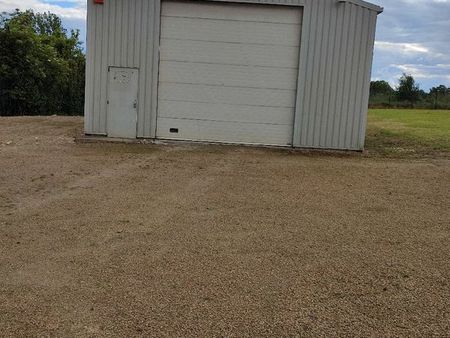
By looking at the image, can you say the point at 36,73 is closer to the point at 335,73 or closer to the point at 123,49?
the point at 123,49

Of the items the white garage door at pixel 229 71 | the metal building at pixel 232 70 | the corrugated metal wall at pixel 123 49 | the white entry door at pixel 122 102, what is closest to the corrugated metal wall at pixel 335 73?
the metal building at pixel 232 70

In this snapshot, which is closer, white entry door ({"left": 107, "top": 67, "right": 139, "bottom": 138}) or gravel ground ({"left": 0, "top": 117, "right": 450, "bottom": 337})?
gravel ground ({"left": 0, "top": 117, "right": 450, "bottom": 337})

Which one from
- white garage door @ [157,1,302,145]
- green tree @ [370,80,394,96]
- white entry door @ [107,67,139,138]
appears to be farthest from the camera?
green tree @ [370,80,394,96]

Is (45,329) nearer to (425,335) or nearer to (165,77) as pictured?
(425,335)

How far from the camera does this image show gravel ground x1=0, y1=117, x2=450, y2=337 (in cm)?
407

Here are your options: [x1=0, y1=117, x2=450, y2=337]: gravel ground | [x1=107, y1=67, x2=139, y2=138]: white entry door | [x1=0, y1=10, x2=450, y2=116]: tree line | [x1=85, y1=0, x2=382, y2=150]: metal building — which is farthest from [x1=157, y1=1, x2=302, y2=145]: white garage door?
[x1=0, y1=10, x2=450, y2=116]: tree line

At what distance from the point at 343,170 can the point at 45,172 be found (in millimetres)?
5971

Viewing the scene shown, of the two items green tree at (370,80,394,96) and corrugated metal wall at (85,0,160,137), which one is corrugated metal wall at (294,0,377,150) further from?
green tree at (370,80,394,96)

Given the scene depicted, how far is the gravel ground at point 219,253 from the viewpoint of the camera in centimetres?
407

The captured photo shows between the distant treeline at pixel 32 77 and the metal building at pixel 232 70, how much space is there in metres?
10.5

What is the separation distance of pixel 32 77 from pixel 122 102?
37.1 feet

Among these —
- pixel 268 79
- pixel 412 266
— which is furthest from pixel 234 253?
pixel 268 79

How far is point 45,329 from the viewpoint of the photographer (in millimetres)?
3834

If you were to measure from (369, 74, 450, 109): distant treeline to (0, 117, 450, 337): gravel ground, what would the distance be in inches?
1915
